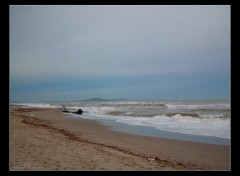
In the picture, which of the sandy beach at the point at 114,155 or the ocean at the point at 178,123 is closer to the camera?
the sandy beach at the point at 114,155

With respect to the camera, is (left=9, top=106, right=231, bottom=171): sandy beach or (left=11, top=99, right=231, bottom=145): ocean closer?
(left=9, top=106, right=231, bottom=171): sandy beach

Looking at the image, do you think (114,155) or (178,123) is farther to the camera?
(178,123)

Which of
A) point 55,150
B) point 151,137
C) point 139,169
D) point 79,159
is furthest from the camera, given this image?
point 151,137

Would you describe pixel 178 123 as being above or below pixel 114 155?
below
